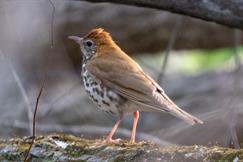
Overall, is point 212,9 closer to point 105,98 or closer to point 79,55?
point 105,98

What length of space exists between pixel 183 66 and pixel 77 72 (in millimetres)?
2650

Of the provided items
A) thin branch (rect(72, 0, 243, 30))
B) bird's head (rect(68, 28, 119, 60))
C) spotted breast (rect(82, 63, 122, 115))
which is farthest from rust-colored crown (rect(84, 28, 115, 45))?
thin branch (rect(72, 0, 243, 30))

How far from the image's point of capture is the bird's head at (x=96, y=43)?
7.49 meters

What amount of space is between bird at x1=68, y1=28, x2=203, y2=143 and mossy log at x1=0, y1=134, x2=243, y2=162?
0.66m

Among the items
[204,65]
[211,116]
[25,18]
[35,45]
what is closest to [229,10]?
[211,116]

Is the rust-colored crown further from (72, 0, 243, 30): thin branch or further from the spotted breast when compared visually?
(72, 0, 243, 30): thin branch

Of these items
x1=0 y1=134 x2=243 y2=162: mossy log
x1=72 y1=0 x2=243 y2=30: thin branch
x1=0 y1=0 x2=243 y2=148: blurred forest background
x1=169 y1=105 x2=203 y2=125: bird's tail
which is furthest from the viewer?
x1=0 y1=0 x2=243 y2=148: blurred forest background

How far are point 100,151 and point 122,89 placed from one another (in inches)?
50.0

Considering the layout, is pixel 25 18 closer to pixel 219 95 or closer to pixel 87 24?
pixel 87 24

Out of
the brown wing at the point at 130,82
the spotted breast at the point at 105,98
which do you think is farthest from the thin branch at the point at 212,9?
the spotted breast at the point at 105,98

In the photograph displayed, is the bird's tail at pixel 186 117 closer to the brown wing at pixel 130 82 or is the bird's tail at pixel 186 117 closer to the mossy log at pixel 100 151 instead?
the brown wing at pixel 130 82

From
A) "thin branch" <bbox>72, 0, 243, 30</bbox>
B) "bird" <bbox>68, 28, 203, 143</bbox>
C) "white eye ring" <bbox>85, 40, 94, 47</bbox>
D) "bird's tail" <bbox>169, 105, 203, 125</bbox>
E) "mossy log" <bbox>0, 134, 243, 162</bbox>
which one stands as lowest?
"mossy log" <bbox>0, 134, 243, 162</bbox>

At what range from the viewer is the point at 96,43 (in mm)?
7520

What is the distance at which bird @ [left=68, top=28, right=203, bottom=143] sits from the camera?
256 inches
